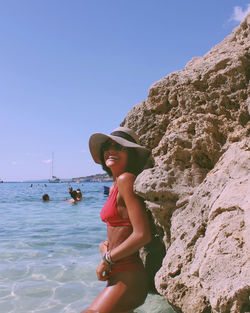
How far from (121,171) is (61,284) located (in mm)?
2117

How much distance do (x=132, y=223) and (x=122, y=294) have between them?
54 cm

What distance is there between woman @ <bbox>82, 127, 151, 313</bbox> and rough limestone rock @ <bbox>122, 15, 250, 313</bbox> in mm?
142

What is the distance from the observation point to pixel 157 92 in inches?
120

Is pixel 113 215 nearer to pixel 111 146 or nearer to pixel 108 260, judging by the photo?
pixel 108 260

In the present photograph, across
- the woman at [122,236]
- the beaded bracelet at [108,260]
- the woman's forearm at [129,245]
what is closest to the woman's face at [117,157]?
the woman at [122,236]

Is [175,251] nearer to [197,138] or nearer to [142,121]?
[197,138]

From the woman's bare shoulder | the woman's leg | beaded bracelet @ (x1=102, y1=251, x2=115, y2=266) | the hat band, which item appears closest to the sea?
the woman's leg

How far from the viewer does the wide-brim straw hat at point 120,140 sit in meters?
2.68

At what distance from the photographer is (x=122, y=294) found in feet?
7.54

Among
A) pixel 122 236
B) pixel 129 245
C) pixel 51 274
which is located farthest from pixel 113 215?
pixel 51 274

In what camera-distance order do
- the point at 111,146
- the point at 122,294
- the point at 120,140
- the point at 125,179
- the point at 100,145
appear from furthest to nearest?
the point at 100,145 → the point at 111,146 → the point at 120,140 → the point at 125,179 → the point at 122,294

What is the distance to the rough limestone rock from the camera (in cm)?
148

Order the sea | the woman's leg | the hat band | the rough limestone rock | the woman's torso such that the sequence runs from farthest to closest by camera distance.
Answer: the sea, the hat band, the woman's torso, the woman's leg, the rough limestone rock

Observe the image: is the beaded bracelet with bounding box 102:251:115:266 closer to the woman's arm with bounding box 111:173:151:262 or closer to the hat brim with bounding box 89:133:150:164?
the woman's arm with bounding box 111:173:151:262
